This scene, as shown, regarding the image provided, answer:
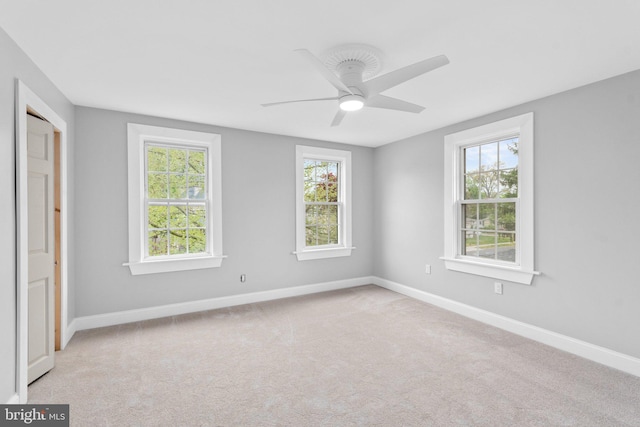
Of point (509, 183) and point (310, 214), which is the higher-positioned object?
point (509, 183)

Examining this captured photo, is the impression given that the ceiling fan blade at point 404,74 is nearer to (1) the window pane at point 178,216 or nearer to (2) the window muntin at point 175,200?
(2) the window muntin at point 175,200

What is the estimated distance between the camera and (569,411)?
2062 mm

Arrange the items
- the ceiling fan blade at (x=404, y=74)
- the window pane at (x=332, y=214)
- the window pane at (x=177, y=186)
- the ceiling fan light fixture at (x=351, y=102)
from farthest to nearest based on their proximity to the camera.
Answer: the window pane at (x=332, y=214) → the window pane at (x=177, y=186) → the ceiling fan light fixture at (x=351, y=102) → the ceiling fan blade at (x=404, y=74)

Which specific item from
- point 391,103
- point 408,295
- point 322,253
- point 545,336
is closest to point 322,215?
point 322,253

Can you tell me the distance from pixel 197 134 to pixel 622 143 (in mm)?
4337

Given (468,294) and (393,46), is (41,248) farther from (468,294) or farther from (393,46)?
(468,294)

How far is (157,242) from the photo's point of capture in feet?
12.9

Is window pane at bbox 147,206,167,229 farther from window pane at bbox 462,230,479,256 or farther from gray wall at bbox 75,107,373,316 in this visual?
window pane at bbox 462,230,479,256

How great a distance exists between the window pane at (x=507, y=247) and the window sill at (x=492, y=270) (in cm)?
15

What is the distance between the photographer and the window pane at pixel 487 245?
→ 3.74m

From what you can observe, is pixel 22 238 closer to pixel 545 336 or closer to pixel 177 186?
pixel 177 186

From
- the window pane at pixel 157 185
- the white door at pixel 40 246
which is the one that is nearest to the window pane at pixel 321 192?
the window pane at pixel 157 185

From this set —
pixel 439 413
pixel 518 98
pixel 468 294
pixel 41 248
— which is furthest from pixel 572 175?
pixel 41 248

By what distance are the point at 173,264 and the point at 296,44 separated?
2.99m
